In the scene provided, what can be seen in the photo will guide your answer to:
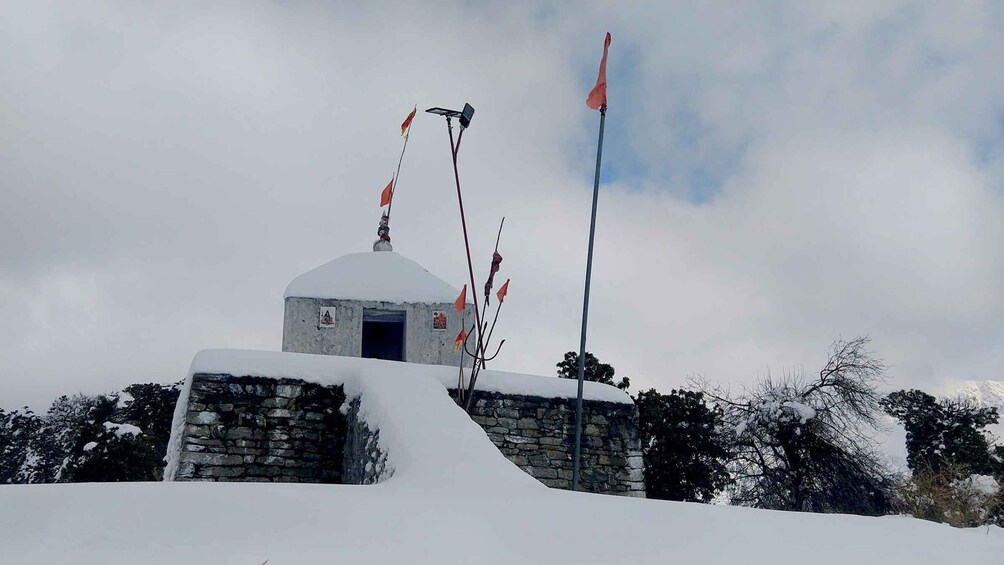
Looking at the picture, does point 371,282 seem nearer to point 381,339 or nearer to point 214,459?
point 381,339

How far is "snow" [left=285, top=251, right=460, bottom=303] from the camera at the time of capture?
9703mm

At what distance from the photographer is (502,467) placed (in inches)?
163

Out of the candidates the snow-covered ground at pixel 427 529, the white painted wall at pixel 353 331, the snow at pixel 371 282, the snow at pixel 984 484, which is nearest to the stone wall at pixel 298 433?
the white painted wall at pixel 353 331

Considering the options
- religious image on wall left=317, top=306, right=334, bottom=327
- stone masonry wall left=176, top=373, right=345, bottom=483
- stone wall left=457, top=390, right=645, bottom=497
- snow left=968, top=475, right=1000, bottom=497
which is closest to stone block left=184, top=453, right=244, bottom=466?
stone masonry wall left=176, top=373, right=345, bottom=483

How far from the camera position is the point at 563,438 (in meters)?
7.66

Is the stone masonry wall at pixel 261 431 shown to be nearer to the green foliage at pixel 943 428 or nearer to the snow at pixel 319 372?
the snow at pixel 319 372

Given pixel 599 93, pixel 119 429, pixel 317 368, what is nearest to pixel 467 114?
pixel 599 93

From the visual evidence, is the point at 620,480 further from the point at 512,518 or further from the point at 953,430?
the point at 953,430

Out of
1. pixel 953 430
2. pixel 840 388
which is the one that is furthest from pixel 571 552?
pixel 953 430

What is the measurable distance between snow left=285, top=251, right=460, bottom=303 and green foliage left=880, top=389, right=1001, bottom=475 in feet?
53.1

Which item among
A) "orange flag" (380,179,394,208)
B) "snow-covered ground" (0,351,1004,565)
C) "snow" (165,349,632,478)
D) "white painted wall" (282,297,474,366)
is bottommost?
"snow-covered ground" (0,351,1004,565)

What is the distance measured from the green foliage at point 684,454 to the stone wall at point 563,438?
957 centimetres

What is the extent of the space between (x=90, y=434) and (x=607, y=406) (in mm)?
16756

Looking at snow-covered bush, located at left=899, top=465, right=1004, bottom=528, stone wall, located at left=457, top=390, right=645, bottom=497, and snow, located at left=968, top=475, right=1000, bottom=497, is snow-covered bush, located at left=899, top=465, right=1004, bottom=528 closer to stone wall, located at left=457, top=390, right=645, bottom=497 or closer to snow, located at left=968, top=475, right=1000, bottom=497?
snow, located at left=968, top=475, right=1000, bottom=497
